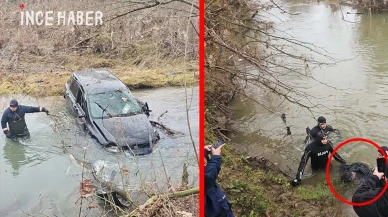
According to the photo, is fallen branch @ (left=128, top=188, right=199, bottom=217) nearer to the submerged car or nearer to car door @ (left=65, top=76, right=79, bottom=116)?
the submerged car

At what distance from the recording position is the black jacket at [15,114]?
205cm

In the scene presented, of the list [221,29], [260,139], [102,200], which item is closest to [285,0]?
[260,139]

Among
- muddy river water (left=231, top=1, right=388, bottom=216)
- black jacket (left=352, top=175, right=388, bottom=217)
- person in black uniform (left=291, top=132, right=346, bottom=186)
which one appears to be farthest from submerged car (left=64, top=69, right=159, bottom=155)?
person in black uniform (left=291, top=132, right=346, bottom=186)

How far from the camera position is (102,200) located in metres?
2.50

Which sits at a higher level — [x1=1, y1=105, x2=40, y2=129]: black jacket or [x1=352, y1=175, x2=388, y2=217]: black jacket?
[x1=1, y1=105, x2=40, y2=129]: black jacket

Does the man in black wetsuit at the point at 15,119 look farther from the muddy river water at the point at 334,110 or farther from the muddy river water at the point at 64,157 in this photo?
the muddy river water at the point at 334,110

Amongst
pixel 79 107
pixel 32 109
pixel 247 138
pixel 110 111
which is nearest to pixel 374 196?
pixel 110 111

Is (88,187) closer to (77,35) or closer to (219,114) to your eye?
(77,35)

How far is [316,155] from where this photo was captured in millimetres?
5293

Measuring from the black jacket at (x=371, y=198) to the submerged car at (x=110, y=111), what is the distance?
185 centimetres

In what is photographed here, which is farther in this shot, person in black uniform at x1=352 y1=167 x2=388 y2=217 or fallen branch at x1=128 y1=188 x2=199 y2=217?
person in black uniform at x1=352 y1=167 x2=388 y2=217

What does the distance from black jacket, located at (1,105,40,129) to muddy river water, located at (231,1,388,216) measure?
2940 mm

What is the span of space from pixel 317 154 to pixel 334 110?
2.30 metres

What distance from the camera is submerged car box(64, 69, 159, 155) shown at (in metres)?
2.02
